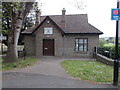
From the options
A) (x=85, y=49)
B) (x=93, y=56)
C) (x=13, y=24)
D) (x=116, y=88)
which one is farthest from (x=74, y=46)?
(x=116, y=88)

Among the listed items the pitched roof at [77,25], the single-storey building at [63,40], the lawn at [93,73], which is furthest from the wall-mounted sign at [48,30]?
the lawn at [93,73]

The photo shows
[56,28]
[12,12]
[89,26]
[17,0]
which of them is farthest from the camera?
[89,26]

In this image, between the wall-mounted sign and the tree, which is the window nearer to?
the wall-mounted sign

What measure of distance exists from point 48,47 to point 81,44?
4.95 meters

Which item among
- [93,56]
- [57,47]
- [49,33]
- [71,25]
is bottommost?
[93,56]

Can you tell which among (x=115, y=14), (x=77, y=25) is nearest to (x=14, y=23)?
(x=115, y=14)

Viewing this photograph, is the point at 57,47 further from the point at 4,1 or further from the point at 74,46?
the point at 4,1

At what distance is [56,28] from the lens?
64.1 ft

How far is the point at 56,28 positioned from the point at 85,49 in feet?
17.5

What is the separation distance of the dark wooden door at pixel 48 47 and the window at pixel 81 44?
3670mm

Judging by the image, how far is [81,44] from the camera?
20.2 meters

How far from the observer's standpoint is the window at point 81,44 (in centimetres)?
2022

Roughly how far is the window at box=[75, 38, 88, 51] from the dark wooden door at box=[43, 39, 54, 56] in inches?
144

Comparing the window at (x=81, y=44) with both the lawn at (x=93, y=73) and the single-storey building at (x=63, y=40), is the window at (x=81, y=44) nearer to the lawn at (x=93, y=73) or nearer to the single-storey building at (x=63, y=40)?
the single-storey building at (x=63, y=40)
